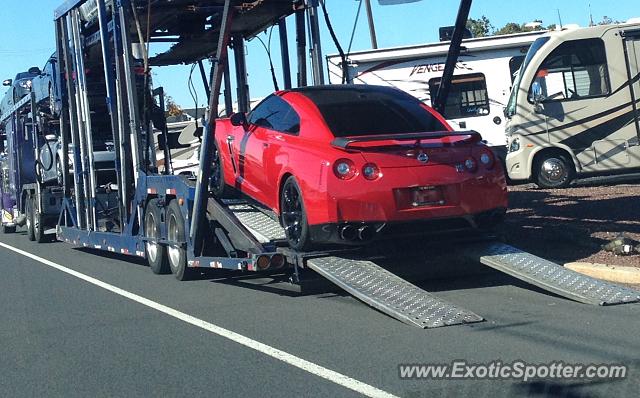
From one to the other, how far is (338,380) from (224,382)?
0.80m

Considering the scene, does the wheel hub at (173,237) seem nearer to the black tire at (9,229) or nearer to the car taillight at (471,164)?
the car taillight at (471,164)

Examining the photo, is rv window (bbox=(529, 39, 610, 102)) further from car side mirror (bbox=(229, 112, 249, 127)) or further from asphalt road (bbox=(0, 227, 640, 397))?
car side mirror (bbox=(229, 112, 249, 127))

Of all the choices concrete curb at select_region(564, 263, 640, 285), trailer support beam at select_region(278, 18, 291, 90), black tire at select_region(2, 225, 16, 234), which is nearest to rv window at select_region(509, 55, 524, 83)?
trailer support beam at select_region(278, 18, 291, 90)

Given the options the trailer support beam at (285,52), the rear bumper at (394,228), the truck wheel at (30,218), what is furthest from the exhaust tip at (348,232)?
the truck wheel at (30,218)

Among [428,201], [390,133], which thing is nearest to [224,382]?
[428,201]

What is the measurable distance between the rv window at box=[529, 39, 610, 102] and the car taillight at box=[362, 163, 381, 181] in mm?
10131

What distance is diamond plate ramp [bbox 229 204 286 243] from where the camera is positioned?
9430 millimetres

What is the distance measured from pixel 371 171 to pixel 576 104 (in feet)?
33.9

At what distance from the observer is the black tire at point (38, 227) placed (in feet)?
60.1

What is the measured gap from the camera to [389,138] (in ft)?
28.3

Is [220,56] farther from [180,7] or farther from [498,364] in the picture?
[498,364]

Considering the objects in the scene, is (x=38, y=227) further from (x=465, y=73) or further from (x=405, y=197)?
(x=405, y=197)

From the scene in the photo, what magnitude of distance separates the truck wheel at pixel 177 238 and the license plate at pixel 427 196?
3.09 meters

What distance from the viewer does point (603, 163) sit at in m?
17.3
